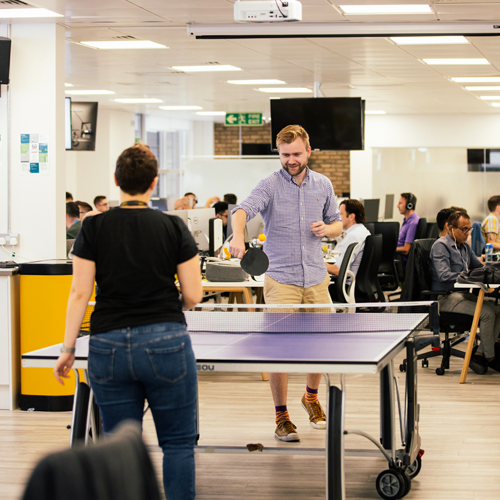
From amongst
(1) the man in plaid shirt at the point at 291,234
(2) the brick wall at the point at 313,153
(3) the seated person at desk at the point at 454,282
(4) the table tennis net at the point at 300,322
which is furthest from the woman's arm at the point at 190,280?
(2) the brick wall at the point at 313,153

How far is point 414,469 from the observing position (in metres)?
3.38

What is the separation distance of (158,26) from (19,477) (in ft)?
13.0

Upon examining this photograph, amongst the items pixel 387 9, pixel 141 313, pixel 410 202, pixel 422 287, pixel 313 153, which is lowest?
pixel 422 287

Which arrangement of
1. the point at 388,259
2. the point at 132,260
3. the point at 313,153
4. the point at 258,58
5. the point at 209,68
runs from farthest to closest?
the point at 313,153, the point at 209,68, the point at 388,259, the point at 258,58, the point at 132,260

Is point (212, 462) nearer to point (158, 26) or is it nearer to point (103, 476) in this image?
point (103, 476)

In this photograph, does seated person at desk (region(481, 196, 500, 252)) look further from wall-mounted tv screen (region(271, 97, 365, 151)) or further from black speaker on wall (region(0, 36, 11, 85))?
black speaker on wall (region(0, 36, 11, 85))

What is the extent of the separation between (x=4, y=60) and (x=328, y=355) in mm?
3778

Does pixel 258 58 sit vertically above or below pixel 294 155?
above

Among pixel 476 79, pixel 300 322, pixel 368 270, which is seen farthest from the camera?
pixel 476 79

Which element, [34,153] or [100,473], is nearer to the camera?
[100,473]

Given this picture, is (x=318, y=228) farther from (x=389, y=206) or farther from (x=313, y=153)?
(x=313, y=153)

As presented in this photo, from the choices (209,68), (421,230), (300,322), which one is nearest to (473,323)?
(300,322)

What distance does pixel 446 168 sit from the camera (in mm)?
14016

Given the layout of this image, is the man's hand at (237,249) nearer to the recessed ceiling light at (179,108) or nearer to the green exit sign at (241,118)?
the green exit sign at (241,118)
